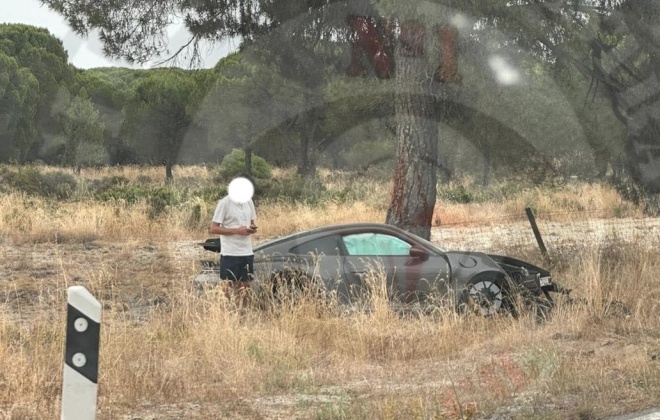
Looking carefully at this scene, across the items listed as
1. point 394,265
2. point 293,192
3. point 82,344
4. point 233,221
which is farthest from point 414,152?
point 293,192

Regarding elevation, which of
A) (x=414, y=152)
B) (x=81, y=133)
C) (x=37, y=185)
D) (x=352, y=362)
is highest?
(x=81, y=133)

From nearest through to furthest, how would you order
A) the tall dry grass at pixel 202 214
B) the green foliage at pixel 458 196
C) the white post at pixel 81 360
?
the white post at pixel 81 360
the tall dry grass at pixel 202 214
the green foliage at pixel 458 196

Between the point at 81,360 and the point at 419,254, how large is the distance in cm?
662

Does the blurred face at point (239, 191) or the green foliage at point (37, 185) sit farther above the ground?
the green foliage at point (37, 185)

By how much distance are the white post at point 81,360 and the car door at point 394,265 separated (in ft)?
19.2

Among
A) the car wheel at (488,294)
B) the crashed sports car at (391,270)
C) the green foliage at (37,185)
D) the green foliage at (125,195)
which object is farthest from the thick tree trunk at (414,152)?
the green foliage at (37,185)

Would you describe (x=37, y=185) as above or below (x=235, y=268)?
Answer: above

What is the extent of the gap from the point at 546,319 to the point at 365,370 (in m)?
3.07

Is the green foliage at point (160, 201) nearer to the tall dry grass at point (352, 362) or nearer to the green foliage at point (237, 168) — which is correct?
the tall dry grass at point (352, 362)

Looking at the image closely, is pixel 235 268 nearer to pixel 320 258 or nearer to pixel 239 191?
pixel 239 191

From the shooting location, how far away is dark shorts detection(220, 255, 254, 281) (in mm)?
10414

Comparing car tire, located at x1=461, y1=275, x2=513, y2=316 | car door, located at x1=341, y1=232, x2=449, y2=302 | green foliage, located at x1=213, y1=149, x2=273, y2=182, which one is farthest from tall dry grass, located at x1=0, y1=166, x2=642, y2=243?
green foliage, located at x1=213, y1=149, x2=273, y2=182

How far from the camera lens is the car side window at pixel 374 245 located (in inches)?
440

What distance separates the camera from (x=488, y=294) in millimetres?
11039
